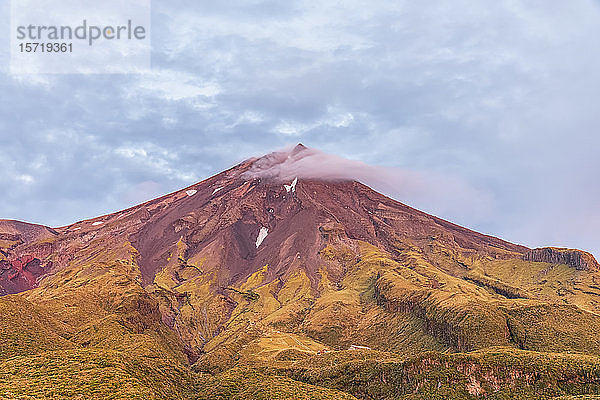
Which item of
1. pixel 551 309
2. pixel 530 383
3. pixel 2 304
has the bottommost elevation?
pixel 530 383

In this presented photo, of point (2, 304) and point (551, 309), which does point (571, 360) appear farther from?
point (2, 304)

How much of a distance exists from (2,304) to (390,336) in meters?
133

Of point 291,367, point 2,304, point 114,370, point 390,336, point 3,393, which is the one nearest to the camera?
point 3,393

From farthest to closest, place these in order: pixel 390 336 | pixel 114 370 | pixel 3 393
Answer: pixel 390 336
pixel 114 370
pixel 3 393

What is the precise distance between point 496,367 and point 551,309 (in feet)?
243

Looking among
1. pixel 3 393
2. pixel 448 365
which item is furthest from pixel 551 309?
pixel 3 393

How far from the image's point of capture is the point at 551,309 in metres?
A: 153

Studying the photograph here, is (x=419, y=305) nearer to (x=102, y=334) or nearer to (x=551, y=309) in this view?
(x=551, y=309)

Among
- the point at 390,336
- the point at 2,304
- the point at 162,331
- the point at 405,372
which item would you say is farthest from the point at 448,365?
the point at 162,331

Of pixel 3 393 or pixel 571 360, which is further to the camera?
pixel 571 360

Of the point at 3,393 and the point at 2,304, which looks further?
the point at 2,304

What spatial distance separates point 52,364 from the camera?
72625 millimetres

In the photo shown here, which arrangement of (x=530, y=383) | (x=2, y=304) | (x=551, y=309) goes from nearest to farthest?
1. (x=530, y=383)
2. (x=2, y=304)
3. (x=551, y=309)

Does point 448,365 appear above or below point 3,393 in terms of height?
below
